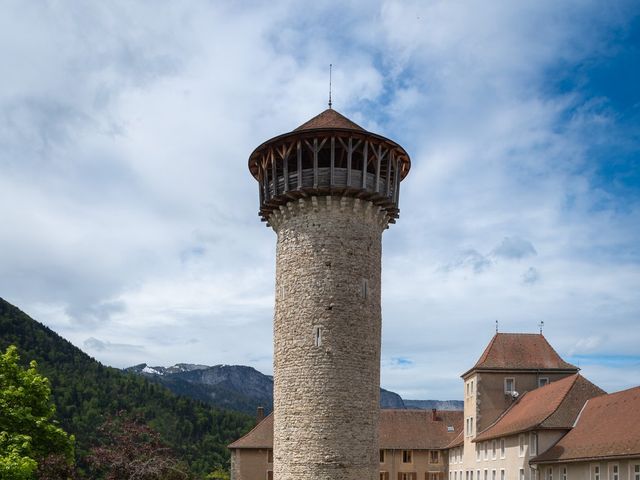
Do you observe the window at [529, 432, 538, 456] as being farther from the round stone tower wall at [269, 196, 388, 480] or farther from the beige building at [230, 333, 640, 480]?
the round stone tower wall at [269, 196, 388, 480]

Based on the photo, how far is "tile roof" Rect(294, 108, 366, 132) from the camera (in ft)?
84.7

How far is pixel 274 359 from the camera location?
2538 cm

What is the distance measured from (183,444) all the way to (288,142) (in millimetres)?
66133

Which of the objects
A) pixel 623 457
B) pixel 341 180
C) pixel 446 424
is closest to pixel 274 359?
pixel 341 180

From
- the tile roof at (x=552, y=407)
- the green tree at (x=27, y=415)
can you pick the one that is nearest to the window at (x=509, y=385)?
the tile roof at (x=552, y=407)

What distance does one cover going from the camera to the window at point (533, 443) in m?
33.5

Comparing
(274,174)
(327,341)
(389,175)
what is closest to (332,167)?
(274,174)

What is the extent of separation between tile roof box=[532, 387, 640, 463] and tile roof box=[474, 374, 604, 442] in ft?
2.00

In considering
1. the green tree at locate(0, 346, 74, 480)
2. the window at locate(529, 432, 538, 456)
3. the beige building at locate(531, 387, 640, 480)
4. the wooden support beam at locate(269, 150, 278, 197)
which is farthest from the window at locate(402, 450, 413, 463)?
the green tree at locate(0, 346, 74, 480)

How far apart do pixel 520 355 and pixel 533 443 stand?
430 inches

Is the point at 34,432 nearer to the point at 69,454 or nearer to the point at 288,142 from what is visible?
the point at 69,454

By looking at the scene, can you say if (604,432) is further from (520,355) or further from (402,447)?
(402,447)

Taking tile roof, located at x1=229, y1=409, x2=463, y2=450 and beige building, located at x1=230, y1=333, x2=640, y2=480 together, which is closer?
beige building, located at x1=230, y1=333, x2=640, y2=480

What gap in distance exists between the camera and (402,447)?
51938 mm
